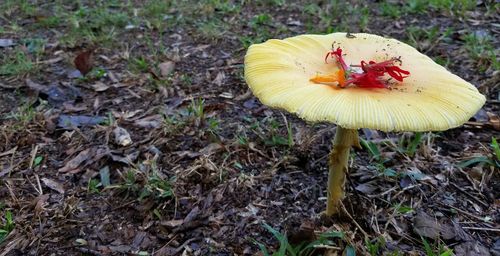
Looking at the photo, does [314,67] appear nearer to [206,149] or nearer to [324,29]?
[206,149]

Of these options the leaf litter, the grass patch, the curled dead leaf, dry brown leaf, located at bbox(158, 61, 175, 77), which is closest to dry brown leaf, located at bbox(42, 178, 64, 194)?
the leaf litter

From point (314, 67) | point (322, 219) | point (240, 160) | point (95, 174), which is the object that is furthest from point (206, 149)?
point (314, 67)

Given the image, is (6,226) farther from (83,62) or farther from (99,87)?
(83,62)

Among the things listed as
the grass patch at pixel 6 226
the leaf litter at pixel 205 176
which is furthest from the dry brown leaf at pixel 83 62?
the grass patch at pixel 6 226

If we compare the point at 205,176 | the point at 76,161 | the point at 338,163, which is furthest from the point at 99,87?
the point at 338,163

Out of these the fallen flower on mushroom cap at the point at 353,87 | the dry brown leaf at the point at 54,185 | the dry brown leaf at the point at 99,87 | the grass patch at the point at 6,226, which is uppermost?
the fallen flower on mushroom cap at the point at 353,87

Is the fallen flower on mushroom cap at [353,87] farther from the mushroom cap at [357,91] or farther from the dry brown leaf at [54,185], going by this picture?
the dry brown leaf at [54,185]

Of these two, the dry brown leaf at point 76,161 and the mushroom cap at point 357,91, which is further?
Result: the dry brown leaf at point 76,161

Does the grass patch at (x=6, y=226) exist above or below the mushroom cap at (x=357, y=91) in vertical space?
below
